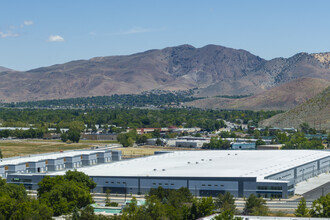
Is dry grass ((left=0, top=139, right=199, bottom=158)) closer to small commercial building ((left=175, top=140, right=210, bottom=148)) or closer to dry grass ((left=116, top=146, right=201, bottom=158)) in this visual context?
dry grass ((left=116, top=146, right=201, bottom=158))

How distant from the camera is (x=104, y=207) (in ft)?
234

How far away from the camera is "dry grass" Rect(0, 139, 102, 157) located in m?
146

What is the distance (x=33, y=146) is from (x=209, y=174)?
84.1 metres

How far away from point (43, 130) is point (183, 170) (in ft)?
350

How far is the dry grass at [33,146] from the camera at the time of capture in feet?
478

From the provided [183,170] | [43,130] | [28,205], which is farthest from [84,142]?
[28,205]

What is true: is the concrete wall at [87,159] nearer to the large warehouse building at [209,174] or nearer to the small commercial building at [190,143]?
the large warehouse building at [209,174]

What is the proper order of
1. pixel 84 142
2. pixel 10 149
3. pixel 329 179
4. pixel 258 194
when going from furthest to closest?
pixel 84 142 → pixel 10 149 → pixel 329 179 → pixel 258 194

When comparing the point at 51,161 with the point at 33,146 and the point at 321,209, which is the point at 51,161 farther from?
the point at 33,146

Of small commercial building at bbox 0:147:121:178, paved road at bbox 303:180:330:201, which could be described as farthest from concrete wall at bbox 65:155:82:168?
paved road at bbox 303:180:330:201

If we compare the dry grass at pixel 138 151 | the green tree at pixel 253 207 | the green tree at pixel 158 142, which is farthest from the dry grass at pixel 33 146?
the green tree at pixel 253 207

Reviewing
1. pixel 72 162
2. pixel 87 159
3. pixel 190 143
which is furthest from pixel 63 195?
pixel 190 143

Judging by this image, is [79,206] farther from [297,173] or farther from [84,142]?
[84,142]

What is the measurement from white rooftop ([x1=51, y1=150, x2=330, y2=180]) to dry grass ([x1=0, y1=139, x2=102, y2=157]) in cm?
3967
